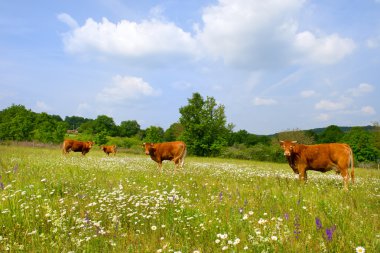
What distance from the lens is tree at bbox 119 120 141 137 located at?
138125 millimetres

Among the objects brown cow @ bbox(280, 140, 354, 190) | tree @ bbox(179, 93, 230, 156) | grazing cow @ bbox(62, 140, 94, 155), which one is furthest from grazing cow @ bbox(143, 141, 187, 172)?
tree @ bbox(179, 93, 230, 156)

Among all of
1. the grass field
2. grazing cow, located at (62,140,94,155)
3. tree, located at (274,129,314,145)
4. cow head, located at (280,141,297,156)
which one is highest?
tree, located at (274,129,314,145)

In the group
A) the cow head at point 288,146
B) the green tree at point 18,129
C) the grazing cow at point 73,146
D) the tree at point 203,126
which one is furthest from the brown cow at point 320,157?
the green tree at point 18,129

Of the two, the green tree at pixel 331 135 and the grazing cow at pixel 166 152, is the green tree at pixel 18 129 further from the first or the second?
the green tree at pixel 331 135

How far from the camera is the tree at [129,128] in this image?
453ft

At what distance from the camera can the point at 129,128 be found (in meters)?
145

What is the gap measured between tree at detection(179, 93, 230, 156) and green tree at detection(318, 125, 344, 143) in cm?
5484

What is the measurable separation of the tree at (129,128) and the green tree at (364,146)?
100m

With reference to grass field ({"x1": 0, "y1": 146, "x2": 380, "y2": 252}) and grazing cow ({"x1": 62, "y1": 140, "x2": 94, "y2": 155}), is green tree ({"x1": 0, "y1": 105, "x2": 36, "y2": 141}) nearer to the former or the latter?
grazing cow ({"x1": 62, "y1": 140, "x2": 94, "y2": 155})

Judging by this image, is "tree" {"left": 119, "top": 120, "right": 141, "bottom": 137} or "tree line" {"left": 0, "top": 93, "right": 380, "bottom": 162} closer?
"tree line" {"left": 0, "top": 93, "right": 380, "bottom": 162}

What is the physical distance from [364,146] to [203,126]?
158ft

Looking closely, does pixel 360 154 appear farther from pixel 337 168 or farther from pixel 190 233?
pixel 190 233

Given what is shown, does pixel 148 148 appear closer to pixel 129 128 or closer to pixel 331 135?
pixel 331 135

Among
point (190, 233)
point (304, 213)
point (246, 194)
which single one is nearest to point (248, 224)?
point (190, 233)
